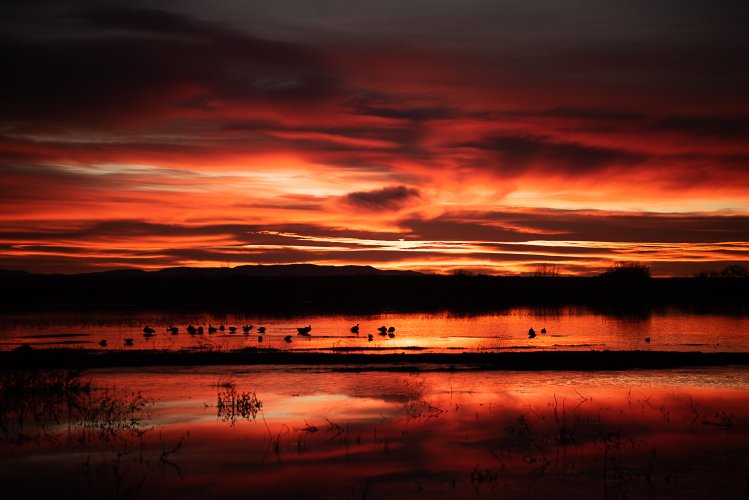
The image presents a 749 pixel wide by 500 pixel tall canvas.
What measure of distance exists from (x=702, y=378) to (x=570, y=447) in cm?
1356

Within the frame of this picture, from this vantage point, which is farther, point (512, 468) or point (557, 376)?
point (557, 376)

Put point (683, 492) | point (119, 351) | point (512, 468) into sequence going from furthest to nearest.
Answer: point (119, 351) < point (512, 468) < point (683, 492)

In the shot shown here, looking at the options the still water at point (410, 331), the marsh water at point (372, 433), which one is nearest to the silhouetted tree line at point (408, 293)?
the still water at point (410, 331)

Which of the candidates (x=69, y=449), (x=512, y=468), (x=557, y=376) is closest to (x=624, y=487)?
(x=512, y=468)

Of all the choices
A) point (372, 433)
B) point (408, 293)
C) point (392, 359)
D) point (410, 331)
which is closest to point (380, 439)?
point (372, 433)

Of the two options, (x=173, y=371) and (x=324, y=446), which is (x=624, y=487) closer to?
(x=324, y=446)

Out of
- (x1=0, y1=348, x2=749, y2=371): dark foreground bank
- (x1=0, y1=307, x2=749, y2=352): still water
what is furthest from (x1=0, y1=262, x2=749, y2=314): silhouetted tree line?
(x1=0, y1=348, x2=749, y2=371): dark foreground bank

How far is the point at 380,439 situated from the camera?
16922 millimetres

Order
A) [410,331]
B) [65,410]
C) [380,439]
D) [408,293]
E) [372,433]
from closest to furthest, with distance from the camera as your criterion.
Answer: [380,439] < [372,433] < [65,410] < [410,331] < [408,293]

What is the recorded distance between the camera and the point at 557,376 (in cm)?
2819

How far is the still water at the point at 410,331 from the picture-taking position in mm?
39750

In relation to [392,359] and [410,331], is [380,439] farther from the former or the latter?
[410,331]

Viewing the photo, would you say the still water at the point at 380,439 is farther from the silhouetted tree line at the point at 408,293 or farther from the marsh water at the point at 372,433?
the silhouetted tree line at the point at 408,293

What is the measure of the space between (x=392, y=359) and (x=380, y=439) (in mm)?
16571
